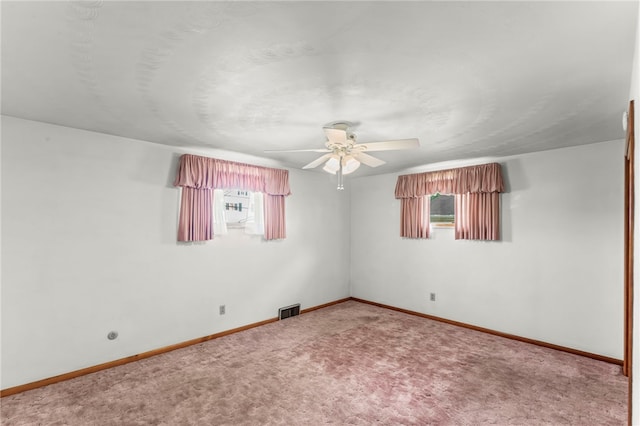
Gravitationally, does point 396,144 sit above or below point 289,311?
above

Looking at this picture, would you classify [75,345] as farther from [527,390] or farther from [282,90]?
[527,390]

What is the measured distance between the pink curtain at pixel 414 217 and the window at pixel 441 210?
0.36 ft

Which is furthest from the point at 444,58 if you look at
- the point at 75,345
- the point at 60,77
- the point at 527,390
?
the point at 75,345

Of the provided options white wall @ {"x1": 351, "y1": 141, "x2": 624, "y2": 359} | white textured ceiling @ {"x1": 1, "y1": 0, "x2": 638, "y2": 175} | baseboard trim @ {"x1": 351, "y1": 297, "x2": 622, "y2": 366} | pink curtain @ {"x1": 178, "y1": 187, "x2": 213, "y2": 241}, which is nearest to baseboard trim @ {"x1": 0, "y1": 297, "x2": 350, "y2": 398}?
pink curtain @ {"x1": 178, "y1": 187, "x2": 213, "y2": 241}

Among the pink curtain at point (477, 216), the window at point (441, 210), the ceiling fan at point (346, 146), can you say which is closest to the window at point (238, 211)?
the ceiling fan at point (346, 146)

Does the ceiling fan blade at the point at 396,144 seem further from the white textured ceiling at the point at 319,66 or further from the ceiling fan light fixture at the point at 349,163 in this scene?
the ceiling fan light fixture at the point at 349,163

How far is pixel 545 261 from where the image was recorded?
3.98m

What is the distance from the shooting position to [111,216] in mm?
3406

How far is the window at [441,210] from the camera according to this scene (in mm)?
4934

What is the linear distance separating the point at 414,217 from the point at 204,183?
3.27 m

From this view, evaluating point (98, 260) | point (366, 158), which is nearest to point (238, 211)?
point (98, 260)

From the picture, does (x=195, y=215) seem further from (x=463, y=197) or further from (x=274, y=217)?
(x=463, y=197)

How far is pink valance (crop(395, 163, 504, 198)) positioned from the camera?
429 centimetres

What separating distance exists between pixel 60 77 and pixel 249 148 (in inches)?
80.8
